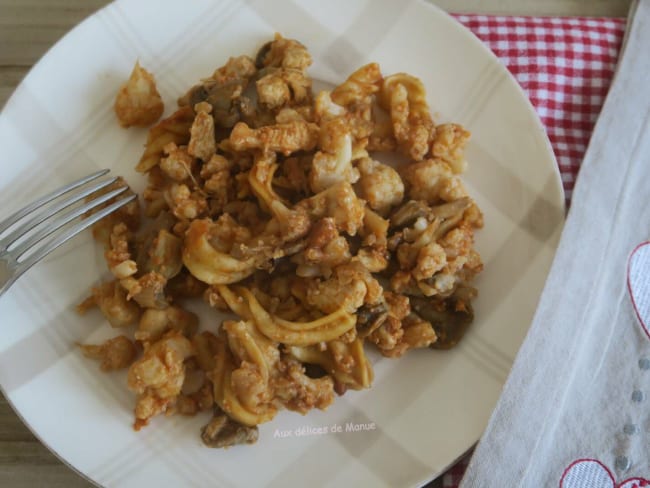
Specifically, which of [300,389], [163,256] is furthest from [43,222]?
[300,389]

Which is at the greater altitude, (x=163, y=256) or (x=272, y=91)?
(x=272, y=91)

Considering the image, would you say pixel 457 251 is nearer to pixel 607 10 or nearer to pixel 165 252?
pixel 165 252

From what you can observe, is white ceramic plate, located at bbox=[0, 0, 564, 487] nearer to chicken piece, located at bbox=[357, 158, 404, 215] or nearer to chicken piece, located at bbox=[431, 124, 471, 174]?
chicken piece, located at bbox=[431, 124, 471, 174]

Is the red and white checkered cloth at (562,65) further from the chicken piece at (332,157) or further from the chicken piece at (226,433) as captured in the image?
the chicken piece at (226,433)

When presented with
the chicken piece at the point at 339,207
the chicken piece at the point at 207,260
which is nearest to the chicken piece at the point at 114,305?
the chicken piece at the point at 207,260

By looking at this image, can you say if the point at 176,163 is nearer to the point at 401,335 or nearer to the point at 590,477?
the point at 401,335

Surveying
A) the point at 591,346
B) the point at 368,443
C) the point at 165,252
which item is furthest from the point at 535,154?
A: the point at 165,252

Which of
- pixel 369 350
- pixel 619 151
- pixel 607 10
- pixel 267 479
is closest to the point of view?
pixel 267 479

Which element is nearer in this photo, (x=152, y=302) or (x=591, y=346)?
(x=152, y=302)
